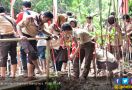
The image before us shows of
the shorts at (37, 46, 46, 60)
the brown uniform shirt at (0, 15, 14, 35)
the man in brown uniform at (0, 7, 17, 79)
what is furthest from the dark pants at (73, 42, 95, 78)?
the brown uniform shirt at (0, 15, 14, 35)

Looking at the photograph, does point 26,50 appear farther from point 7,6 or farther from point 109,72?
point 7,6

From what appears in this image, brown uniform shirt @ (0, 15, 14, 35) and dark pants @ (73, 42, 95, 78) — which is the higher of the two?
brown uniform shirt @ (0, 15, 14, 35)

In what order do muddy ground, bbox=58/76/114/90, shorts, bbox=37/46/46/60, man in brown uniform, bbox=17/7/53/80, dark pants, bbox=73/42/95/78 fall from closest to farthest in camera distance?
man in brown uniform, bbox=17/7/53/80 < muddy ground, bbox=58/76/114/90 < dark pants, bbox=73/42/95/78 < shorts, bbox=37/46/46/60

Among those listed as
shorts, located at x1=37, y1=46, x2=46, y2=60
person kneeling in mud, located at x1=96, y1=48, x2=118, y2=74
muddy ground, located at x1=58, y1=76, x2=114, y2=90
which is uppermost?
shorts, located at x1=37, y1=46, x2=46, y2=60

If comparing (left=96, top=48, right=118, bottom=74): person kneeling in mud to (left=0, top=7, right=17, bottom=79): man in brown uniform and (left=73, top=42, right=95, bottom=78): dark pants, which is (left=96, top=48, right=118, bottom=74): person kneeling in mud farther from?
(left=0, top=7, right=17, bottom=79): man in brown uniform

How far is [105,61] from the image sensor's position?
25.0ft

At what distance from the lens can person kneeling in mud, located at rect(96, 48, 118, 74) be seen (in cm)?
747

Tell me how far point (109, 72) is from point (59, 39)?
1.64 meters

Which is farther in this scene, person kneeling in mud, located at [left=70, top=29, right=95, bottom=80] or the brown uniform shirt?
person kneeling in mud, located at [left=70, top=29, right=95, bottom=80]

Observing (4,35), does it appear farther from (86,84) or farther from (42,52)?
(86,84)

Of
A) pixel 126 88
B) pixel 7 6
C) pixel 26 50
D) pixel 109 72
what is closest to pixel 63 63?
pixel 109 72

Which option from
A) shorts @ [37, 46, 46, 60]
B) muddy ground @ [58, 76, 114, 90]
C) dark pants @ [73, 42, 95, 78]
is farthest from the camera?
shorts @ [37, 46, 46, 60]

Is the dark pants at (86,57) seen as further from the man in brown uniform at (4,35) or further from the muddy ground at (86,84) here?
the man in brown uniform at (4,35)

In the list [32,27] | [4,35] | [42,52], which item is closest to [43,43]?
→ [42,52]
